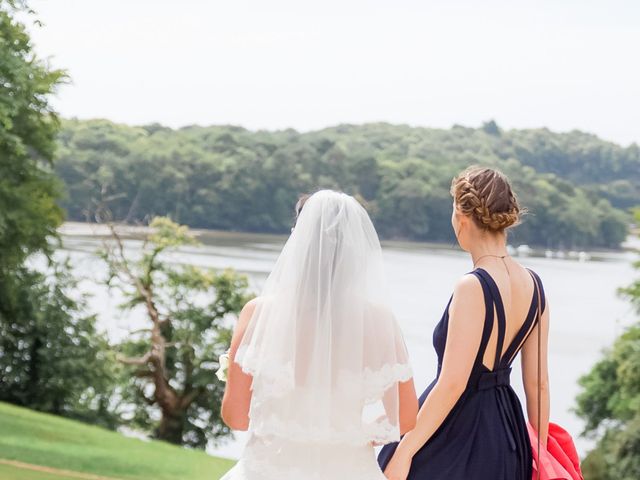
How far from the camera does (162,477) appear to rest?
17.7 m

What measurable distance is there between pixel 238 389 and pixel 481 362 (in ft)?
2.84

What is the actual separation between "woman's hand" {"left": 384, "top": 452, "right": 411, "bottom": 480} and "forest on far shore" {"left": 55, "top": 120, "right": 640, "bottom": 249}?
2707 inches

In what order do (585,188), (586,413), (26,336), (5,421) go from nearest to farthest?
(5,421)
(26,336)
(586,413)
(585,188)

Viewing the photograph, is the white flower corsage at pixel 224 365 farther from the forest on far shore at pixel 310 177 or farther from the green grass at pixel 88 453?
the forest on far shore at pixel 310 177

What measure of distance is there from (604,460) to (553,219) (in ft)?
224

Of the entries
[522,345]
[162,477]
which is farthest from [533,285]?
[162,477]

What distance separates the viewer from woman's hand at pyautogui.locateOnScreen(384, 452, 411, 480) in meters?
3.96

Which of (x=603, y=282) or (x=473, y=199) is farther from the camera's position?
(x=603, y=282)

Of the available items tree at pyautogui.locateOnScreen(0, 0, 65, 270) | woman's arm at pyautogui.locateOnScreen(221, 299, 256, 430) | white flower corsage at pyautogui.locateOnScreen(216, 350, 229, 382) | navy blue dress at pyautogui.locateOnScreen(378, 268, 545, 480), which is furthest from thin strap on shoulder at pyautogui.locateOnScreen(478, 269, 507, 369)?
tree at pyautogui.locateOnScreen(0, 0, 65, 270)

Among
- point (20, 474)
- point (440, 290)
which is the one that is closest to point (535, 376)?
point (20, 474)

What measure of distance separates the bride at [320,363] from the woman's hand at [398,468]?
133 millimetres

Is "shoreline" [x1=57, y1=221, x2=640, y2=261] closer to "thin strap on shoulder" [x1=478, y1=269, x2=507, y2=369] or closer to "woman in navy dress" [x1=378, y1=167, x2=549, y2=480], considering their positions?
"woman in navy dress" [x1=378, y1=167, x2=549, y2=480]

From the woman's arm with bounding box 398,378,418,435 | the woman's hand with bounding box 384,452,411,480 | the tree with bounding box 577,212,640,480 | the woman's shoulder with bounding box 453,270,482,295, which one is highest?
the woman's shoulder with bounding box 453,270,482,295

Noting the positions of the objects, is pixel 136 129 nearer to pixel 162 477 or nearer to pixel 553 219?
pixel 553 219
